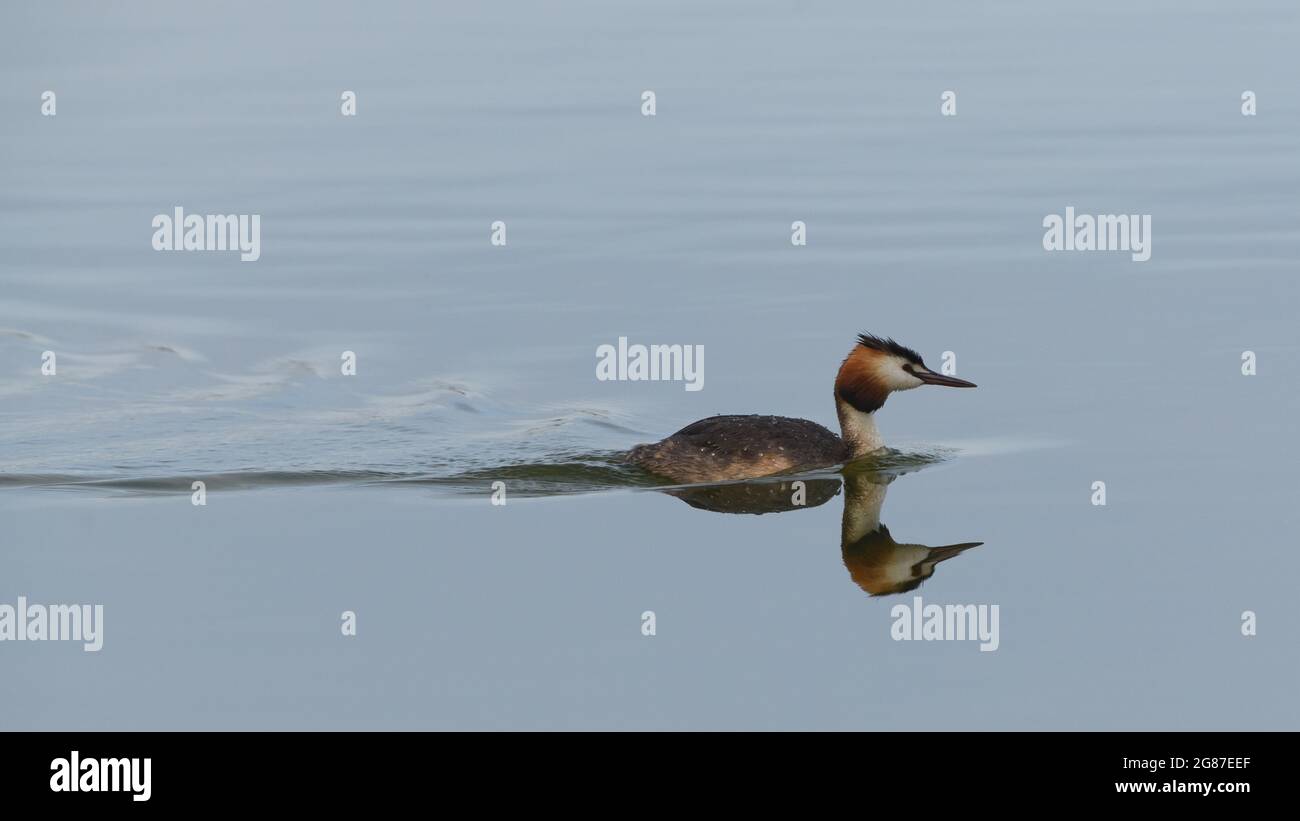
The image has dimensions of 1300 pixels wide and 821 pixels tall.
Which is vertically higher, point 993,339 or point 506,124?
point 506,124

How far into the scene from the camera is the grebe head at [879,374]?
653 inches

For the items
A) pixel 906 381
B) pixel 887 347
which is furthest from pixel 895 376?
pixel 887 347

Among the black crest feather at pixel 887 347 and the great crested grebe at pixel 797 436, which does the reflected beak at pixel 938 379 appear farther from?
the black crest feather at pixel 887 347

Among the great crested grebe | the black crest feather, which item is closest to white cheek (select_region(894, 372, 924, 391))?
the great crested grebe

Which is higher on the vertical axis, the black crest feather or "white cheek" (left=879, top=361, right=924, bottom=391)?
the black crest feather

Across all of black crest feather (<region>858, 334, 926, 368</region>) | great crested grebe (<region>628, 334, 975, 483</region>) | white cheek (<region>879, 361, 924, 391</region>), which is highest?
black crest feather (<region>858, 334, 926, 368</region>)

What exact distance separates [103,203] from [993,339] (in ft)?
39.8

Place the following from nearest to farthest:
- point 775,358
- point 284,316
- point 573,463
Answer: point 573,463
point 775,358
point 284,316

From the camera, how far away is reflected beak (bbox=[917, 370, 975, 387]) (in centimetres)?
1652

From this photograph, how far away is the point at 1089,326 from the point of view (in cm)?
1956

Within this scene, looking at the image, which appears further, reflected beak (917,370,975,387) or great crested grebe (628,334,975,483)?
reflected beak (917,370,975,387)

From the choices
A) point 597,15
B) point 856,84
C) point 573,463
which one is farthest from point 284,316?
point 597,15

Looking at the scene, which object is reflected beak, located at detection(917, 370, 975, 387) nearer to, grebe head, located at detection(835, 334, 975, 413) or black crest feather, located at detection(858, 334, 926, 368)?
grebe head, located at detection(835, 334, 975, 413)

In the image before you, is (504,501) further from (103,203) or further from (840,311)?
(103,203)
